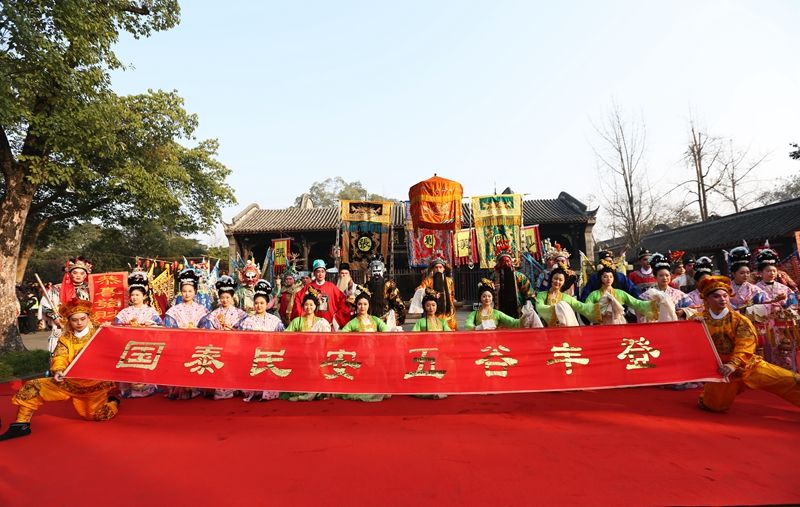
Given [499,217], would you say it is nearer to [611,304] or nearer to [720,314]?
[611,304]

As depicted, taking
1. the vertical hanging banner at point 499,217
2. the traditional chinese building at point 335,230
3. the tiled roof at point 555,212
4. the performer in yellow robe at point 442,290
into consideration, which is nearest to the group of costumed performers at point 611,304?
the performer in yellow robe at point 442,290

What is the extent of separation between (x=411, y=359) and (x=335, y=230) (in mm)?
15022

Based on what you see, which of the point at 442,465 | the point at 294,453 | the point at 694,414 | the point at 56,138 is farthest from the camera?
the point at 56,138

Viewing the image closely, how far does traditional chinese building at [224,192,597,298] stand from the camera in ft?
57.4

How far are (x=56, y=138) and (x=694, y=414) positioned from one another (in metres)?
10.7

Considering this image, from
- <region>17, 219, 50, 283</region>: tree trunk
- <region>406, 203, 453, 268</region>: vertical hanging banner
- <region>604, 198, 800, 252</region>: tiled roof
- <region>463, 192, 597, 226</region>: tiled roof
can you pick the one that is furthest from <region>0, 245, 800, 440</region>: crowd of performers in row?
<region>463, 192, 597, 226</region>: tiled roof

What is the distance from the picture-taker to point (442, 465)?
2.83 m

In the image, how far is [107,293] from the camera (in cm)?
595

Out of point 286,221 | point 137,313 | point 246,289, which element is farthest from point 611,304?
point 286,221

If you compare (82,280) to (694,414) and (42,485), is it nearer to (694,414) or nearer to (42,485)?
(42,485)

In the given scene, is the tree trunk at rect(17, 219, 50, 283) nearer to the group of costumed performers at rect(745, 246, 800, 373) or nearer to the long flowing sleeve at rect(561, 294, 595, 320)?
the long flowing sleeve at rect(561, 294, 595, 320)

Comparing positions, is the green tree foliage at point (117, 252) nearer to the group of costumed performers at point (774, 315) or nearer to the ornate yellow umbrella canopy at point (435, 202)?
the ornate yellow umbrella canopy at point (435, 202)

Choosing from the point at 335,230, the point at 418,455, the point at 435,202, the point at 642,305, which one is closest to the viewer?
the point at 418,455

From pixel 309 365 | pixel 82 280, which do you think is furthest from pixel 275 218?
pixel 309 365
